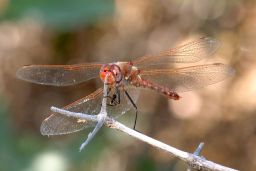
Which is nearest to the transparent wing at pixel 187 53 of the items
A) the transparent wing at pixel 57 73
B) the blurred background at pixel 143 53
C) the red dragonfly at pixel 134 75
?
the red dragonfly at pixel 134 75

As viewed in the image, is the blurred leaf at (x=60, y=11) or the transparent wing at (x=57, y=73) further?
the blurred leaf at (x=60, y=11)

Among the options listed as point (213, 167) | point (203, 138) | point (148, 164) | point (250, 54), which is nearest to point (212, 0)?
point (250, 54)

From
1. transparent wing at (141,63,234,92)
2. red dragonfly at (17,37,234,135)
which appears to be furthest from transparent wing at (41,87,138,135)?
transparent wing at (141,63,234,92)

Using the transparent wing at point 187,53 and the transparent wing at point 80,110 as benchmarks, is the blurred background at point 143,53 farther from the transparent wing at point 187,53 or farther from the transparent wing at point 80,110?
the transparent wing at point 80,110

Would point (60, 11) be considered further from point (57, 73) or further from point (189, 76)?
point (189, 76)

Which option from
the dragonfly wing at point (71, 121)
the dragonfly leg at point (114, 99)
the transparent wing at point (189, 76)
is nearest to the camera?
the dragonfly wing at point (71, 121)

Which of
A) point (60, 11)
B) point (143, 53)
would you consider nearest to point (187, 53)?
point (60, 11)

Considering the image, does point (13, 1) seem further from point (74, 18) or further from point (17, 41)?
point (17, 41)

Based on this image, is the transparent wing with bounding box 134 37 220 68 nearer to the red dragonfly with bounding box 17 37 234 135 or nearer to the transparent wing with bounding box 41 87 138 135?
the red dragonfly with bounding box 17 37 234 135
